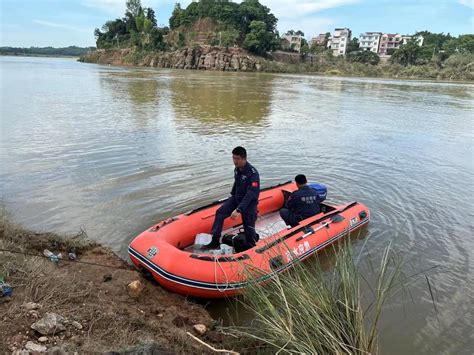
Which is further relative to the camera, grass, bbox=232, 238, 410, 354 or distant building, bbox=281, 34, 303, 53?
distant building, bbox=281, 34, 303, 53

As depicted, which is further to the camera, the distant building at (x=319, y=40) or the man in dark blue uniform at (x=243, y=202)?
the distant building at (x=319, y=40)

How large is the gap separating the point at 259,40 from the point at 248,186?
7377 cm

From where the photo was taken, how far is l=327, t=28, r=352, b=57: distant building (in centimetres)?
9838

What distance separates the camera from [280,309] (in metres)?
3.19

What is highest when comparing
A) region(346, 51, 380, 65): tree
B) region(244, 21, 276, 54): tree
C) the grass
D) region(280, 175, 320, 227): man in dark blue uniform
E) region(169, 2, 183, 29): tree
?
region(169, 2, 183, 29): tree

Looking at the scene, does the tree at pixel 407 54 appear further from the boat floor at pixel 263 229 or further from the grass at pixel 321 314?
the grass at pixel 321 314

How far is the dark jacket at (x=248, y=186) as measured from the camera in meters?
5.02

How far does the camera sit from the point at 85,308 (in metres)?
3.34

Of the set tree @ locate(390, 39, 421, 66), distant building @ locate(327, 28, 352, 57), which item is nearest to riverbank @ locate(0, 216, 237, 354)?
tree @ locate(390, 39, 421, 66)

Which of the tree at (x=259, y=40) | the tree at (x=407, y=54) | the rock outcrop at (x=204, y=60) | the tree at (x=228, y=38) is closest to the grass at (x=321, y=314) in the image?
the rock outcrop at (x=204, y=60)

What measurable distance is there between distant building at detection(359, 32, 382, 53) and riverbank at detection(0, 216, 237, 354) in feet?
366

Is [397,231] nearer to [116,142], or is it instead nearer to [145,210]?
[145,210]

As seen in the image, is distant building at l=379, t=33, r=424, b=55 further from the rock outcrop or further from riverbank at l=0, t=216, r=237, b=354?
riverbank at l=0, t=216, r=237, b=354

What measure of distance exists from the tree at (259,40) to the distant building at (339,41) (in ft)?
87.4
